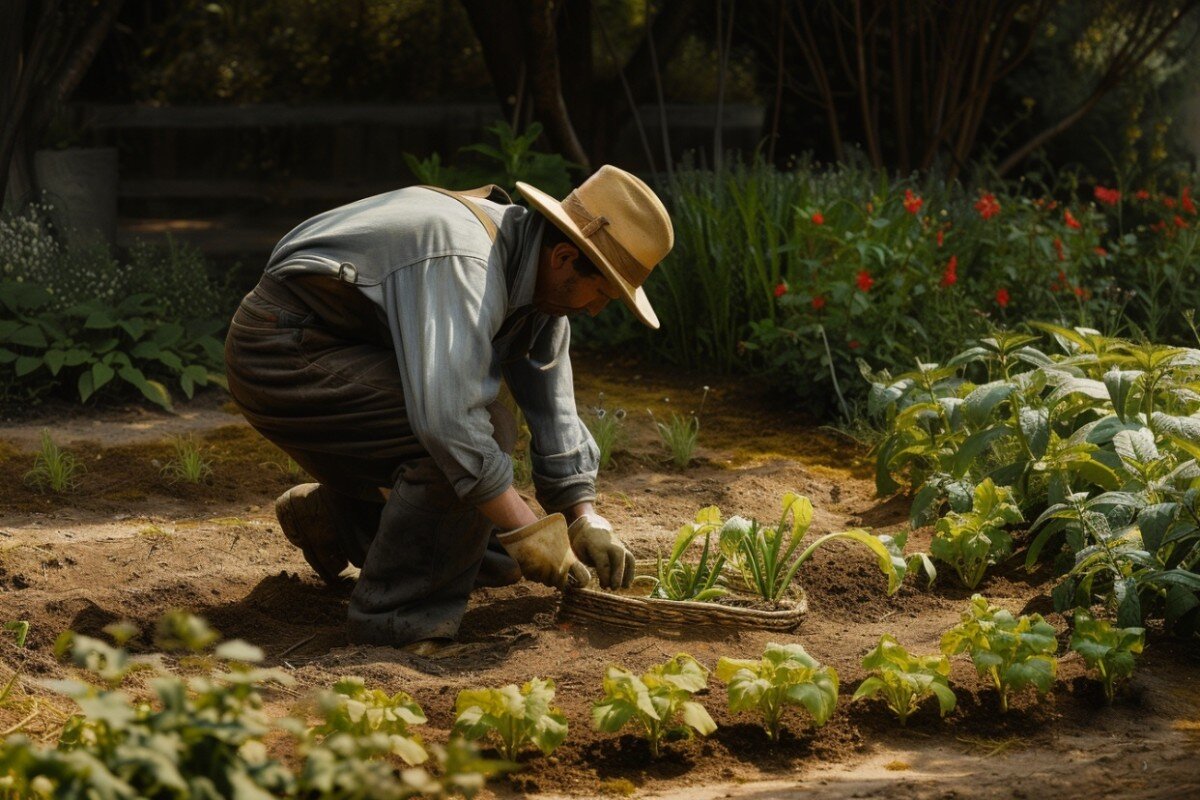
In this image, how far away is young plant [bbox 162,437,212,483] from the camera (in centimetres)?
488

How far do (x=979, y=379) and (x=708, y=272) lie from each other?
1.33m

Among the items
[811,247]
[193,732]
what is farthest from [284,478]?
[193,732]

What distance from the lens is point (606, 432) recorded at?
5168 mm

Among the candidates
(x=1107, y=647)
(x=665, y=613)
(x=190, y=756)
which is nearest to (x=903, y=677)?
(x=1107, y=647)

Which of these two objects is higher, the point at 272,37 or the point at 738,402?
the point at 272,37

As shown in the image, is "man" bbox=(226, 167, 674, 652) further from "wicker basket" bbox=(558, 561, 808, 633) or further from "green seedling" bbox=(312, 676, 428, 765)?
"green seedling" bbox=(312, 676, 428, 765)

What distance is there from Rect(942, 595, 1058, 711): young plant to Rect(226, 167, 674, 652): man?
2.93 ft

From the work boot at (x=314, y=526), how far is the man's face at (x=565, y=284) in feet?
2.97

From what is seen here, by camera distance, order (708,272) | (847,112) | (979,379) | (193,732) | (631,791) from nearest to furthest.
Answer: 1. (193,732)
2. (631,791)
3. (979,379)
4. (708,272)
5. (847,112)

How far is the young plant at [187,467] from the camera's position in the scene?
488 cm

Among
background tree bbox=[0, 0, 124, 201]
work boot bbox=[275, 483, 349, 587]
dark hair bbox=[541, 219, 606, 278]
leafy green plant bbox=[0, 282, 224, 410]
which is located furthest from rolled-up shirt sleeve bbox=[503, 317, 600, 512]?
background tree bbox=[0, 0, 124, 201]

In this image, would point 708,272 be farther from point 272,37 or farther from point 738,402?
point 272,37

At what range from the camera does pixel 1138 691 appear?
10.2 ft

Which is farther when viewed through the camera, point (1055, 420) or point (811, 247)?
point (811, 247)
